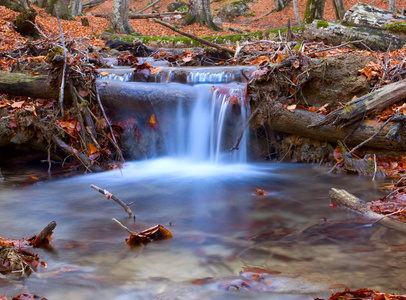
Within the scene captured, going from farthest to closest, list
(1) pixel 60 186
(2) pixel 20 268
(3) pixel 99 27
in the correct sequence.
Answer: (3) pixel 99 27
(1) pixel 60 186
(2) pixel 20 268

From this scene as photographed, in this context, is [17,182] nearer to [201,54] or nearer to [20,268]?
[20,268]

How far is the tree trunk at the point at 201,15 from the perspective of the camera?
21547 mm

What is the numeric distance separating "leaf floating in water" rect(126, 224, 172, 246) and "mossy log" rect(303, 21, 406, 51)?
26.0 ft

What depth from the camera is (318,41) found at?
35.3 feet

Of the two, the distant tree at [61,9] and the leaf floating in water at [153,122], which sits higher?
the distant tree at [61,9]

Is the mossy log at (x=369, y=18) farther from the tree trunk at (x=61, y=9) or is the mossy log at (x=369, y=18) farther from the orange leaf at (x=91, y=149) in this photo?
the tree trunk at (x=61, y=9)

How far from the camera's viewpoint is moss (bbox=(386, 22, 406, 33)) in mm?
9748

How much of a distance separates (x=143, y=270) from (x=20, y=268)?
802 mm

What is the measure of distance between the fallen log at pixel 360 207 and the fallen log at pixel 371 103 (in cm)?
185

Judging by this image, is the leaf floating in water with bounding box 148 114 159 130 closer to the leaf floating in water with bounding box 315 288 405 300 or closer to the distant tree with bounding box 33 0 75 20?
the leaf floating in water with bounding box 315 288 405 300

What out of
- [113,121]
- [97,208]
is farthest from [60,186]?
[113,121]

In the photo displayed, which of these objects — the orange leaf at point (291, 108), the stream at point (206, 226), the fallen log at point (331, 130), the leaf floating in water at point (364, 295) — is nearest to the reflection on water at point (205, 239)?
the stream at point (206, 226)

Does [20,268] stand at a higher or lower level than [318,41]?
lower

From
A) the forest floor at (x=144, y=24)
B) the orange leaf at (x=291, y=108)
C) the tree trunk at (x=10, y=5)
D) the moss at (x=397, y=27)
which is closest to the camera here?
the orange leaf at (x=291, y=108)
